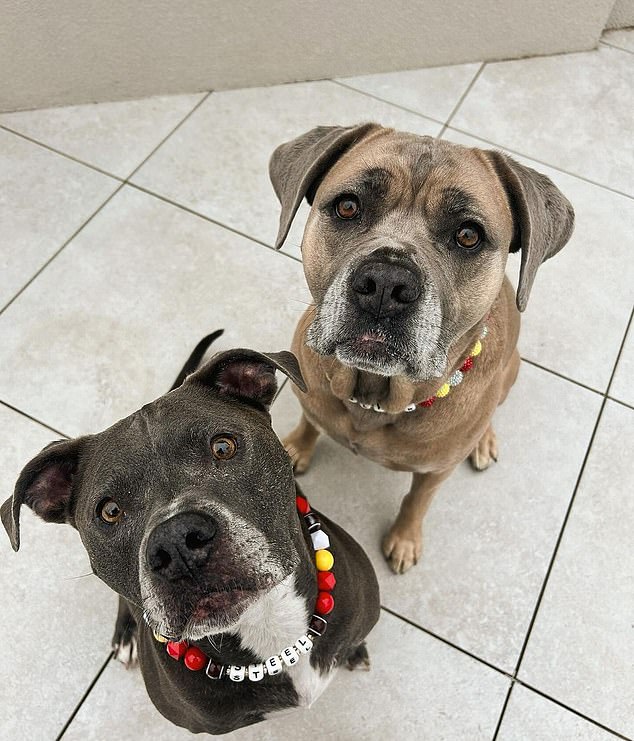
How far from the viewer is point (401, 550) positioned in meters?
2.27

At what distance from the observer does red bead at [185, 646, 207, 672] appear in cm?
152

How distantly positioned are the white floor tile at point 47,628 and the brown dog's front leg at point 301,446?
80 cm

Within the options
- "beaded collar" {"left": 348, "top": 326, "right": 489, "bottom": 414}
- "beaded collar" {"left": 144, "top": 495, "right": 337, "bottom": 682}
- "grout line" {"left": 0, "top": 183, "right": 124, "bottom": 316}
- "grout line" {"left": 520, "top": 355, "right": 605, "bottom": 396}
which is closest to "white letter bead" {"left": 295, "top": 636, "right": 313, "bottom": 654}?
"beaded collar" {"left": 144, "top": 495, "right": 337, "bottom": 682}

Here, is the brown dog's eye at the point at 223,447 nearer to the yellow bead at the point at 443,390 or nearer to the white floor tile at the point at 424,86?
the yellow bead at the point at 443,390

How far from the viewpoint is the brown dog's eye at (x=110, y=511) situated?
1.33 metres

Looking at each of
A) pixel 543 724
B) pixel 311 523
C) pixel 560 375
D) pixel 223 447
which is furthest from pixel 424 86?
pixel 543 724

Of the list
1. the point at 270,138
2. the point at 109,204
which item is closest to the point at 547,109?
the point at 270,138

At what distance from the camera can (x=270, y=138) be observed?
3.22m

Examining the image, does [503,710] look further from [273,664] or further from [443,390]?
[443,390]

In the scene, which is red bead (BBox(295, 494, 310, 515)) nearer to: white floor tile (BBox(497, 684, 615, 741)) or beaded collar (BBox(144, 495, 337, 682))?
beaded collar (BBox(144, 495, 337, 682))

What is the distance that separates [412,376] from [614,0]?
3.02m

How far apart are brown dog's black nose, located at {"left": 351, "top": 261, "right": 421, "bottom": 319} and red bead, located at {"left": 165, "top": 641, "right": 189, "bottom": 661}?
89 cm

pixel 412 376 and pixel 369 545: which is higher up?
pixel 412 376

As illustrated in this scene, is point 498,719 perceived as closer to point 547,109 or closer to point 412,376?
point 412,376
